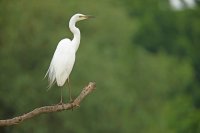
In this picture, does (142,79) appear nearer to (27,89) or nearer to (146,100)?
(146,100)

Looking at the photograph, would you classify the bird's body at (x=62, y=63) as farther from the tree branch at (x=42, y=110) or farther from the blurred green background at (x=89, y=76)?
the blurred green background at (x=89, y=76)

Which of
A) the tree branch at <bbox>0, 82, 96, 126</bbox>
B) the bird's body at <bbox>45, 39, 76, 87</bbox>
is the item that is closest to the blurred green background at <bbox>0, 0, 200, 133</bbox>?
the bird's body at <bbox>45, 39, 76, 87</bbox>

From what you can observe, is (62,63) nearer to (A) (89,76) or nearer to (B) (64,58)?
(B) (64,58)

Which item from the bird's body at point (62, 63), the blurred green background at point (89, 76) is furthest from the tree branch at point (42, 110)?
the blurred green background at point (89, 76)

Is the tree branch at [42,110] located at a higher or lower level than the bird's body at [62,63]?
lower

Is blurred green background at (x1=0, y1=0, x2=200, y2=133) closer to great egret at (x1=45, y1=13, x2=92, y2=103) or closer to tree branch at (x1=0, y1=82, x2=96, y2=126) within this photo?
great egret at (x1=45, y1=13, x2=92, y2=103)

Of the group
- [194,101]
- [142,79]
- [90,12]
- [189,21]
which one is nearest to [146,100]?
[142,79]

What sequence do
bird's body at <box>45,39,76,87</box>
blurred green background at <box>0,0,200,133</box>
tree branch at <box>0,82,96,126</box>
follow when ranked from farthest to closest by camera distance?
1. blurred green background at <box>0,0,200,133</box>
2. bird's body at <box>45,39,76,87</box>
3. tree branch at <box>0,82,96,126</box>

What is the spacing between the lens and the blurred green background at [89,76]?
3191 centimetres

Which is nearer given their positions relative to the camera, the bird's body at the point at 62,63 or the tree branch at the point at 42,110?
the tree branch at the point at 42,110

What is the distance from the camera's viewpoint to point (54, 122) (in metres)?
31.5

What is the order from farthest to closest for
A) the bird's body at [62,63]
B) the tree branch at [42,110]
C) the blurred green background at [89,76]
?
the blurred green background at [89,76] → the bird's body at [62,63] → the tree branch at [42,110]

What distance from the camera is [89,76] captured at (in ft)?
107

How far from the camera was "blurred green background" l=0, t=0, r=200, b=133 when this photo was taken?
31.9 m
